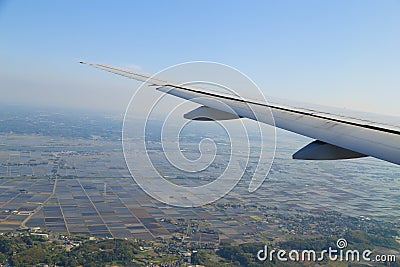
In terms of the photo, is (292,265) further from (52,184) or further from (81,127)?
(81,127)

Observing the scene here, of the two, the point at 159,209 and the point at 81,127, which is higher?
the point at 81,127

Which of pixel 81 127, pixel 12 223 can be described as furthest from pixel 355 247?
pixel 81 127

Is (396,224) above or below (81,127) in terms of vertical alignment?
below

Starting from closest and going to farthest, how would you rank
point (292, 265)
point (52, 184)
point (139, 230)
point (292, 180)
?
point (292, 265), point (139, 230), point (52, 184), point (292, 180)

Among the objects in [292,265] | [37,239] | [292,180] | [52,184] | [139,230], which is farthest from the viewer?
[292,180]

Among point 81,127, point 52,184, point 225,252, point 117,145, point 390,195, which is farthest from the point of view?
point 81,127

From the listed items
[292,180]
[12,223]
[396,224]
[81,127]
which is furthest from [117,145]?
[396,224]

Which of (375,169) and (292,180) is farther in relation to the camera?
(375,169)

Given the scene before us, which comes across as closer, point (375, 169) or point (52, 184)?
point (52, 184)

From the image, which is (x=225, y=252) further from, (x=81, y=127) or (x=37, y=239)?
(x=81, y=127)
